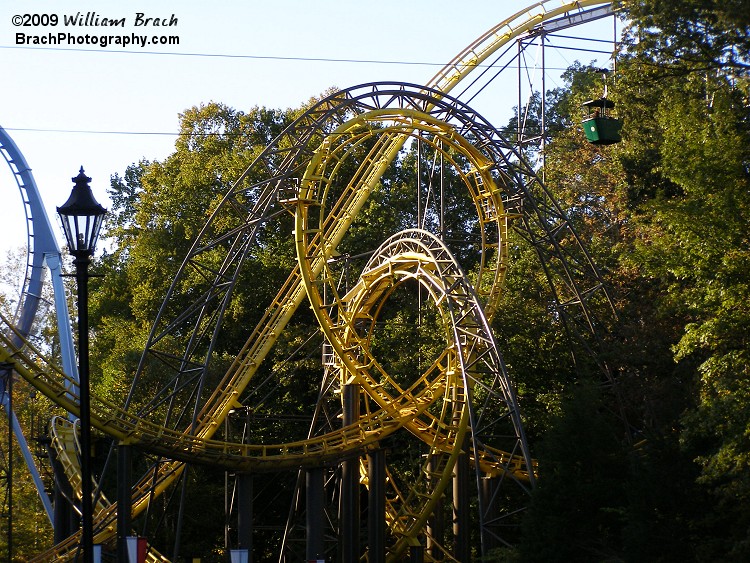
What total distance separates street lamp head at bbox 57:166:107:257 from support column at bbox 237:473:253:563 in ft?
40.8

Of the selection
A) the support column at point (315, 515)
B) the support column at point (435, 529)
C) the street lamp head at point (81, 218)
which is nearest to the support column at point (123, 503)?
the support column at point (315, 515)

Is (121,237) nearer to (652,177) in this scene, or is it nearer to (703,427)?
(652,177)

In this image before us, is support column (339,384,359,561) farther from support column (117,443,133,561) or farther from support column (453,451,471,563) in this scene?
support column (117,443,133,561)

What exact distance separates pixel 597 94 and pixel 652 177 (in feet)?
21.7

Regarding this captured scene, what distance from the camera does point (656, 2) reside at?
61.3 ft

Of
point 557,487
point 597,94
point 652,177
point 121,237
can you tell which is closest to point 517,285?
point 652,177

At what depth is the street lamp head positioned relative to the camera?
35.9ft

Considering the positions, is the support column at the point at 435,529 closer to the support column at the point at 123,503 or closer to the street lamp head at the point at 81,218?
the support column at the point at 123,503

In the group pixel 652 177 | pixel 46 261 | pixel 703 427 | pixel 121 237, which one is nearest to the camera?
pixel 703 427

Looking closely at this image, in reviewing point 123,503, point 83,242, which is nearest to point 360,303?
point 123,503

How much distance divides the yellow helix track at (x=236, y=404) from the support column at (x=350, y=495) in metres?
0.46

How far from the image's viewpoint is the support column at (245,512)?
74.0 feet

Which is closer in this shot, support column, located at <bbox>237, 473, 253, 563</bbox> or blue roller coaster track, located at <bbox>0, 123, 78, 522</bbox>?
support column, located at <bbox>237, 473, 253, 563</bbox>

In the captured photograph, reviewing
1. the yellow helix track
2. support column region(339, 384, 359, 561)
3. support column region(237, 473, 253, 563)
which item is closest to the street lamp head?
the yellow helix track
